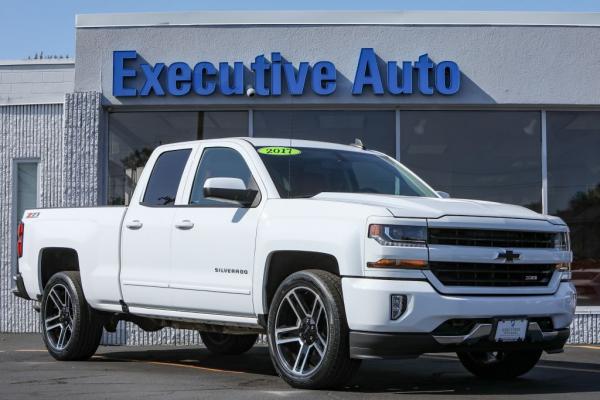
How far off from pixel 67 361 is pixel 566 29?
762cm

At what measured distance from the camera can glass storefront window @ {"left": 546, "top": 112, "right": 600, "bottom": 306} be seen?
45.5 ft

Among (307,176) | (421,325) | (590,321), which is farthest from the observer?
(590,321)

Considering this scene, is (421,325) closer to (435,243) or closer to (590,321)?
(435,243)

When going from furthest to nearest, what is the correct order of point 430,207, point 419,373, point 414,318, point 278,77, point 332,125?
point 332,125 → point 278,77 → point 419,373 → point 430,207 → point 414,318

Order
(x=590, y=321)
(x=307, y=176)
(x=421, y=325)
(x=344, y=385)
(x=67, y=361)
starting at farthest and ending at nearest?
(x=590, y=321) → (x=67, y=361) → (x=307, y=176) → (x=344, y=385) → (x=421, y=325)

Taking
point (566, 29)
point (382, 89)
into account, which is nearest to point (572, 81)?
point (566, 29)

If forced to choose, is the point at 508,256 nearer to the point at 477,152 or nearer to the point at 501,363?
the point at 501,363

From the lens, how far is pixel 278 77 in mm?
13500

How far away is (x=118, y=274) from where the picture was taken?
941 centimetres

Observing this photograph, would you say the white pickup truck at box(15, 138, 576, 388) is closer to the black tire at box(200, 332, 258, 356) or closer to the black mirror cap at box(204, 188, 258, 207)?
the black mirror cap at box(204, 188, 258, 207)

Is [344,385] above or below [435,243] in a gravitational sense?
below

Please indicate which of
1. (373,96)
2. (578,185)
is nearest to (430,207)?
(373,96)

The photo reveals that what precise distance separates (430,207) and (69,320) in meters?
4.29

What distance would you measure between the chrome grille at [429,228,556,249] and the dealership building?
601 centimetres
